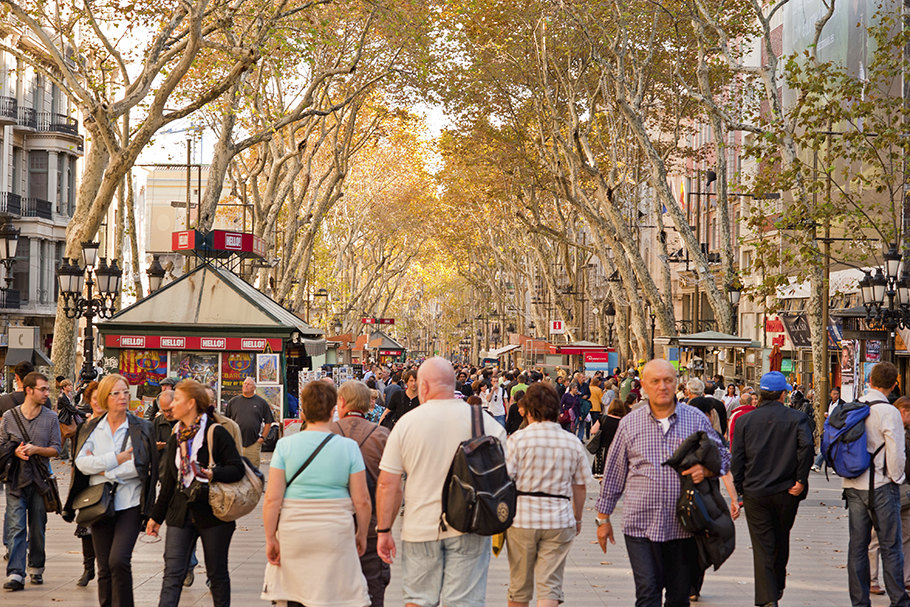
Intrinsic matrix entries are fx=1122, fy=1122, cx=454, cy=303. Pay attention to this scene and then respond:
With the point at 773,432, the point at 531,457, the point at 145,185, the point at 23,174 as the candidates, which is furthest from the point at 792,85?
the point at 145,185

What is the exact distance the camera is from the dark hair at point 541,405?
21.1ft

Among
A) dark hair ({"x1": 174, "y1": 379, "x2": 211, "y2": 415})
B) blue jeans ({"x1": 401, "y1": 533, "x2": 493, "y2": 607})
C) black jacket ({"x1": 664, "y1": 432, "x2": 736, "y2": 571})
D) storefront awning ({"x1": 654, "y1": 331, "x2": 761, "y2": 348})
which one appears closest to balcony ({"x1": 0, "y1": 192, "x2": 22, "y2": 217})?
storefront awning ({"x1": 654, "y1": 331, "x2": 761, "y2": 348})

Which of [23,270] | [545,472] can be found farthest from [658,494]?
[23,270]

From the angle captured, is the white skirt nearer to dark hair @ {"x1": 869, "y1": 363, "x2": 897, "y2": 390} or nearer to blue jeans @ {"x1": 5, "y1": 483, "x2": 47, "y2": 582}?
blue jeans @ {"x1": 5, "y1": 483, "x2": 47, "y2": 582}

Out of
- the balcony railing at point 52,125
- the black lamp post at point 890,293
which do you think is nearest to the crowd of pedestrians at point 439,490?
the black lamp post at point 890,293

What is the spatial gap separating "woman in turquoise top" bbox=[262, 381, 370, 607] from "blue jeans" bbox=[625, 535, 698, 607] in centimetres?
146

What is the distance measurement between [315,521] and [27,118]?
37.6m

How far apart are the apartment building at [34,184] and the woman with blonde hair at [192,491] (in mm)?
33698

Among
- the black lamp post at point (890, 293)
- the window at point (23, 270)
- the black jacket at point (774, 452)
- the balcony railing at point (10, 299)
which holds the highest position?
the window at point (23, 270)

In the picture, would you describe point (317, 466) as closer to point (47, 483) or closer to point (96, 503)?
point (96, 503)

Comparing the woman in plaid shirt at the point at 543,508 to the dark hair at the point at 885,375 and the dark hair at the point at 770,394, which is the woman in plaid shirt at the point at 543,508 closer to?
the dark hair at the point at 770,394

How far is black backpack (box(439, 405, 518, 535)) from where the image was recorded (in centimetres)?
551

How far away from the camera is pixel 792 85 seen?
1870cm

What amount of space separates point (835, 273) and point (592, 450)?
2098 centimetres
